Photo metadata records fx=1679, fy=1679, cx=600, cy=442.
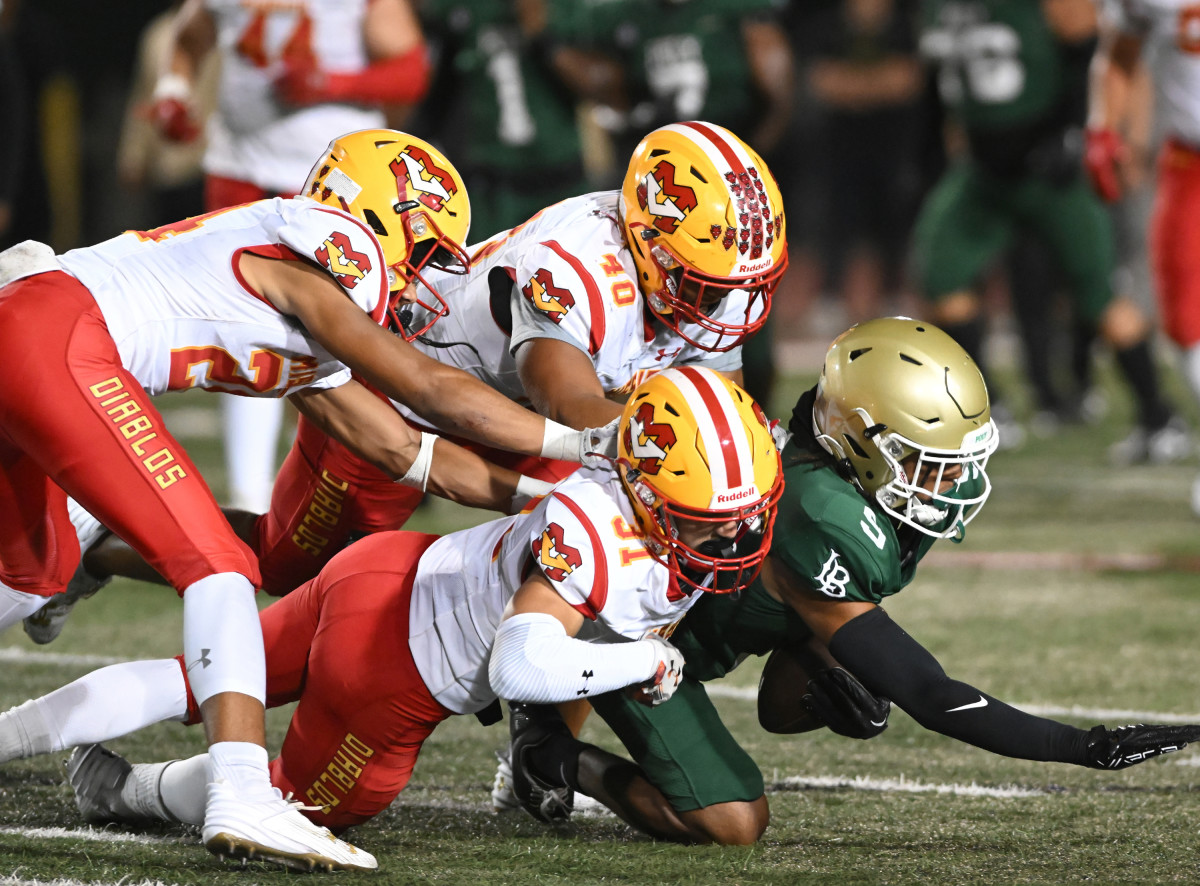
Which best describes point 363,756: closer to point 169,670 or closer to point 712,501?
point 169,670

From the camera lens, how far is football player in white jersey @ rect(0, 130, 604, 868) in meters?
2.80

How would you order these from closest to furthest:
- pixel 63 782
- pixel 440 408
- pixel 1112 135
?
pixel 440 408, pixel 63 782, pixel 1112 135

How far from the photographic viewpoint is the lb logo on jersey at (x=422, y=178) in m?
3.32

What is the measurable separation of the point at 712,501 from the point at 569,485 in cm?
27

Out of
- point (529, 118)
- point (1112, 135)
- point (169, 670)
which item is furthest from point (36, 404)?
point (1112, 135)

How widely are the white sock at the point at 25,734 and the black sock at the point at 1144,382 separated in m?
5.95

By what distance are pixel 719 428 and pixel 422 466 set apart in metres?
0.76

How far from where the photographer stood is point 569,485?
9.56ft

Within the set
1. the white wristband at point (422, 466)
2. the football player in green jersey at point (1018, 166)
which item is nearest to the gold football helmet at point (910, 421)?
the white wristband at point (422, 466)

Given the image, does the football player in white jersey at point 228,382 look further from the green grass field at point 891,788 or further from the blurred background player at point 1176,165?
the blurred background player at point 1176,165

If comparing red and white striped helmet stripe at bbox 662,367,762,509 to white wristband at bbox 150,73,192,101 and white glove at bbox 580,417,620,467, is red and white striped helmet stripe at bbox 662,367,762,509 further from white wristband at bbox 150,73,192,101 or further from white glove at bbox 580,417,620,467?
white wristband at bbox 150,73,192,101

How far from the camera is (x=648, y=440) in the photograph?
2.86m

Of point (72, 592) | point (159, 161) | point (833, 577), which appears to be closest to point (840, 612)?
point (833, 577)

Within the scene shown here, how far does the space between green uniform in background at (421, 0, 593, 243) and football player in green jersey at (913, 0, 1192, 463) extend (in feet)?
5.82
